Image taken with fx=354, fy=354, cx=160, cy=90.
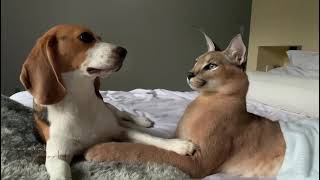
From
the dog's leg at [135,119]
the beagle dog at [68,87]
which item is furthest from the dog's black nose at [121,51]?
the dog's leg at [135,119]


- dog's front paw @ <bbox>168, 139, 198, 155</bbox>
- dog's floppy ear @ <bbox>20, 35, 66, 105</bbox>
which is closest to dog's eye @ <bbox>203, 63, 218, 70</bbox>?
dog's front paw @ <bbox>168, 139, 198, 155</bbox>

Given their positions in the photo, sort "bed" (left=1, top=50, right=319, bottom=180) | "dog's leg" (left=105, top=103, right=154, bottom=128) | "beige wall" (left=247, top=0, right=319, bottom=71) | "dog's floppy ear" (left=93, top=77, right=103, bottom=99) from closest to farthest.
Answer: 1. "bed" (left=1, top=50, right=319, bottom=180)
2. "beige wall" (left=247, top=0, right=319, bottom=71)
3. "dog's floppy ear" (left=93, top=77, right=103, bottom=99)
4. "dog's leg" (left=105, top=103, right=154, bottom=128)

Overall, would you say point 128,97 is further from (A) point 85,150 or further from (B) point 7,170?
(B) point 7,170

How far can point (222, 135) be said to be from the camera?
0.54 metres

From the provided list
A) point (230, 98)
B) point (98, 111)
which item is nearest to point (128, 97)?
point (98, 111)

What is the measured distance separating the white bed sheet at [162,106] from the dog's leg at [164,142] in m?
0.05

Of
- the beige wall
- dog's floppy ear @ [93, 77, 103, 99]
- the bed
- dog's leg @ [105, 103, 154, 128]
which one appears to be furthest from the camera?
dog's leg @ [105, 103, 154, 128]

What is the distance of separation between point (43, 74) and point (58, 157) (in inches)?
5.1

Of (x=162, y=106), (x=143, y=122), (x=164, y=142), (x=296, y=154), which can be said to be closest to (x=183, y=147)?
(x=164, y=142)

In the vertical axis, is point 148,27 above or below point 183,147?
above

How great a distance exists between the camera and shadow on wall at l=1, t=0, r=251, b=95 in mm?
549

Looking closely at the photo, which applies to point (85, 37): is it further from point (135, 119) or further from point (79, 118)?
point (135, 119)

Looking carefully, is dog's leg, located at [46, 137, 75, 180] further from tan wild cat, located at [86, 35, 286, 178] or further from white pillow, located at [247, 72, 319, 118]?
white pillow, located at [247, 72, 319, 118]

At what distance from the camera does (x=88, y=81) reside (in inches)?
24.2
